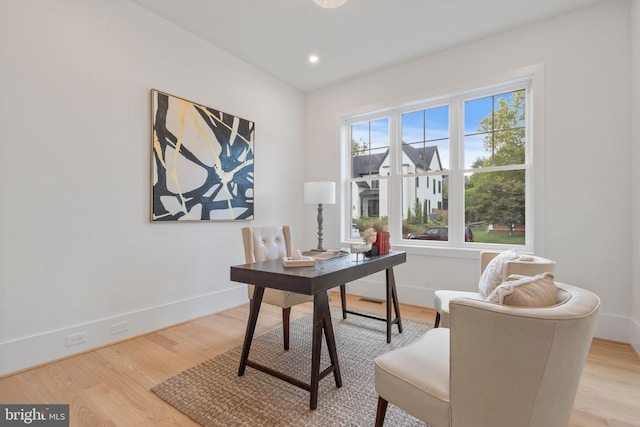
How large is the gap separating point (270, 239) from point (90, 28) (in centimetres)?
218

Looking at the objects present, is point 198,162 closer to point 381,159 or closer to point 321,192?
point 321,192

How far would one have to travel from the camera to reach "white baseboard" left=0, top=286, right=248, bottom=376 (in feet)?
6.73

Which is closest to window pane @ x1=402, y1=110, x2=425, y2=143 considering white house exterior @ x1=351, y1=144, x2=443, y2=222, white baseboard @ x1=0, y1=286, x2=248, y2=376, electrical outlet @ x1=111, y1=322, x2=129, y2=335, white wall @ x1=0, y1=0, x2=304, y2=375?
white house exterior @ x1=351, y1=144, x2=443, y2=222

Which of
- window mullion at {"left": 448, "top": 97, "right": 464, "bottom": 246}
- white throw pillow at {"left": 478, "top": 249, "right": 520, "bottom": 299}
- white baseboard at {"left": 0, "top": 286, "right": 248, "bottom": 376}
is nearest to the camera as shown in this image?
white throw pillow at {"left": 478, "top": 249, "right": 520, "bottom": 299}

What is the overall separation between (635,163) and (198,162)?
378 cm

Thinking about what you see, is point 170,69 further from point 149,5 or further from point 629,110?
point 629,110

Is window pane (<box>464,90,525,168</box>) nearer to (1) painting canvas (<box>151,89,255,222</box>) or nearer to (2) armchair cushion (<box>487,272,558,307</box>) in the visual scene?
(2) armchair cushion (<box>487,272,558,307</box>)

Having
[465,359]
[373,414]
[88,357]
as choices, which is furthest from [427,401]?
[88,357]

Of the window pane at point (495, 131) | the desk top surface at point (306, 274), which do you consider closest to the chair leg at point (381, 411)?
the desk top surface at point (306, 274)

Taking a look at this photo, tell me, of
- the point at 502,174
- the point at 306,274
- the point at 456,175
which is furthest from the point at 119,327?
the point at 502,174

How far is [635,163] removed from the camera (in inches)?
94.6

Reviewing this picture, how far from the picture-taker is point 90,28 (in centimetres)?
238

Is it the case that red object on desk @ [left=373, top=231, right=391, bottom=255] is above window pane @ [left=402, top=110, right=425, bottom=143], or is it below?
below

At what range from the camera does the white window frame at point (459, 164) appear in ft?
9.37
